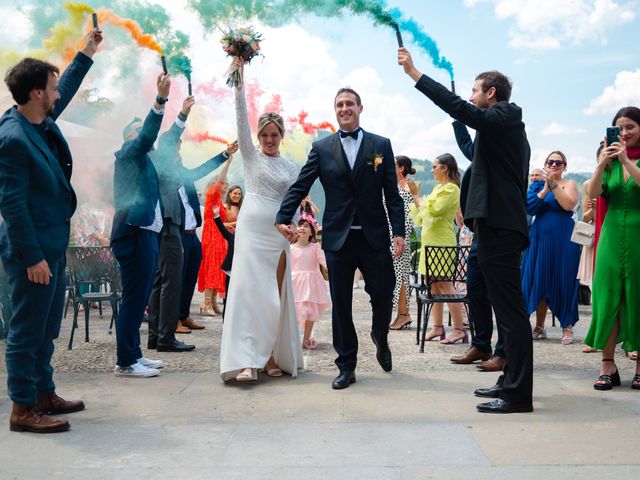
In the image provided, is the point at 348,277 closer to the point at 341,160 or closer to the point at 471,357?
the point at 341,160

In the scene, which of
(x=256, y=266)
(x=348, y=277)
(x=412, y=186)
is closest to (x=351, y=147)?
(x=348, y=277)

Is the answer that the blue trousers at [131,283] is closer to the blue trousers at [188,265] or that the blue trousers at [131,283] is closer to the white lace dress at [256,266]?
the white lace dress at [256,266]

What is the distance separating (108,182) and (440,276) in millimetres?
3684

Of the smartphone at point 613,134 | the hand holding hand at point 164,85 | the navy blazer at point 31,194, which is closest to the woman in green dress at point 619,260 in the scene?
the smartphone at point 613,134

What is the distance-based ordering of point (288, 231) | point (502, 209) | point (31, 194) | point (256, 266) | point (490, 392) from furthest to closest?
1. point (256, 266)
2. point (288, 231)
3. point (490, 392)
4. point (502, 209)
5. point (31, 194)

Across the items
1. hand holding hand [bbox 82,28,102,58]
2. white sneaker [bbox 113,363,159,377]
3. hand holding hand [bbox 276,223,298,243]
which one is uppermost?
hand holding hand [bbox 82,28,102,58]

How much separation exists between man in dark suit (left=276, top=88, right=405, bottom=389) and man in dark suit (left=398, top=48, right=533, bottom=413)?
3.20ft

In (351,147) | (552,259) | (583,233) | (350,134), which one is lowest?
(552,259)

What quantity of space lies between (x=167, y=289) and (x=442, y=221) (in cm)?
342

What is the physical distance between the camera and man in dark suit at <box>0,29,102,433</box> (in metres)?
4.16

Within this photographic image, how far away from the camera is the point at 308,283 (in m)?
7.66

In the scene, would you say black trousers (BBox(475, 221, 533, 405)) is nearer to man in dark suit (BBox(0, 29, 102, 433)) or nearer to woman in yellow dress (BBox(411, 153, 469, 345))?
man in dark suit (BBox(0, 29, 102, 433))

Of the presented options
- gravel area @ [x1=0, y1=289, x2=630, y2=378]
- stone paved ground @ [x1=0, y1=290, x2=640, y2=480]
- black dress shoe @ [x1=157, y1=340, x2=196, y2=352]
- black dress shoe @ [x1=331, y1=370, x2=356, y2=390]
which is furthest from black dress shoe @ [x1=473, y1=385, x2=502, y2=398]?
black dress shoe @ [x1=157, y1=340, x2=196, y2=352]

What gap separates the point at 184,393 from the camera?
5367 mm
